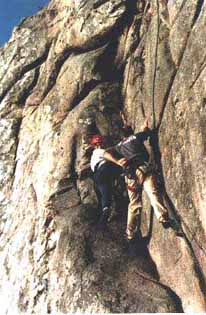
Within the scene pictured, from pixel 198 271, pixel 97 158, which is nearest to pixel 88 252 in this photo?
pixel 97 158

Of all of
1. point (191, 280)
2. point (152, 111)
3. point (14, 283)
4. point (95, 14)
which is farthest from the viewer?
point (95, 14)

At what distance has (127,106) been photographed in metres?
24.2

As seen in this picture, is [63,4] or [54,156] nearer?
[54,156]

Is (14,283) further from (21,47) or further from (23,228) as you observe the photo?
(21,47)

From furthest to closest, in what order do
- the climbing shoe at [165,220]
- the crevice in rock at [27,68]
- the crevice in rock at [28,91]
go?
the crevice in rock at [27,68] → the crevice in rock at [28,91] → the climbing shoe at [165,220]

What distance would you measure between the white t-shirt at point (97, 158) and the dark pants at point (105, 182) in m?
0.23

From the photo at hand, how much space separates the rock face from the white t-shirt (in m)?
0.94

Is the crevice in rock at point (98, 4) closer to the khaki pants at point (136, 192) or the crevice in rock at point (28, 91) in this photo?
the crevice in rock at point (28, 91)

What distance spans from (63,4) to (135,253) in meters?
15.8

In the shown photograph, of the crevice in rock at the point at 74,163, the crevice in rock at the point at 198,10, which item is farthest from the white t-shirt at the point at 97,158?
the crevice in rock at the point at 198,10

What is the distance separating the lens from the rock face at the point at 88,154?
18.5 metres

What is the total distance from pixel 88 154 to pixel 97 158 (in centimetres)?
145

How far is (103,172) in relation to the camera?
71.1 ft

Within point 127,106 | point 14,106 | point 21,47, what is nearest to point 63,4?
point 21,47
